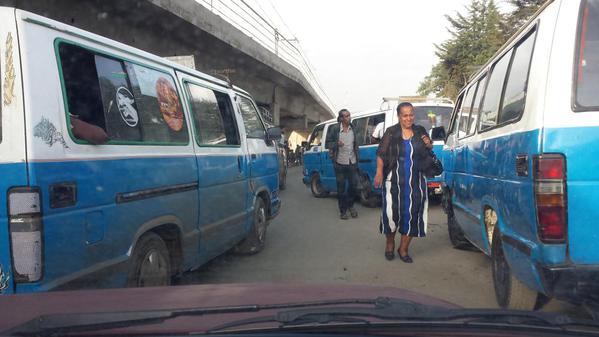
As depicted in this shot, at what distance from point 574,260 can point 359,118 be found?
835 cm

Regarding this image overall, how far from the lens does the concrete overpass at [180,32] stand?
8.41m

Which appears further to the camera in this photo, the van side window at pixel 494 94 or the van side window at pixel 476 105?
the van side window at pixel 476 105

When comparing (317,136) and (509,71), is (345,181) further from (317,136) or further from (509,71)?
(509,71)

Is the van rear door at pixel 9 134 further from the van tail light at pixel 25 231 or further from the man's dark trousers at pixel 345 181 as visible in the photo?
the man's dark trousers at pixel 345 181

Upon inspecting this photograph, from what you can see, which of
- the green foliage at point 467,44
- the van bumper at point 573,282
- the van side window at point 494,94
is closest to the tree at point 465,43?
the green foliage at point 467,44

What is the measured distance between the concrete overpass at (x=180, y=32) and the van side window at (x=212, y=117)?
12.2 ft

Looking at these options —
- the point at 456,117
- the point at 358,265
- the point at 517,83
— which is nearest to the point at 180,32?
the point at 456,117

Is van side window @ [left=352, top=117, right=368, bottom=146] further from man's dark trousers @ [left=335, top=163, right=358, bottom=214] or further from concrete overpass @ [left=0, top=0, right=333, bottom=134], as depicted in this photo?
concrete overpass @ [left=0, top=0, right=333, bottom=134]

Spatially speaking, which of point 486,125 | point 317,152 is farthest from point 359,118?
point 486,125

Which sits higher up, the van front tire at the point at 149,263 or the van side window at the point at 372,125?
the van side window at the point at 372,125

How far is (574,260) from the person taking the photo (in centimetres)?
280

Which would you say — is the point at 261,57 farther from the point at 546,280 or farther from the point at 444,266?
the point at 546,280

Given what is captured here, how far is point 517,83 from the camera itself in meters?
3.59

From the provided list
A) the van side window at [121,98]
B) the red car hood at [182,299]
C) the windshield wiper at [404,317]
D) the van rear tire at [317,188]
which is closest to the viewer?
the windshield wiper at [404,317]
